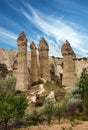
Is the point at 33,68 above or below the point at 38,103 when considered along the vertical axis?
above

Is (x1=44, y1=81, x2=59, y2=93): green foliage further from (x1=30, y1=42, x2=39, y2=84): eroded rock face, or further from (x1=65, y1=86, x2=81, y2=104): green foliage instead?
(x1=65, y1=86, x2=81, y2=104): green foliage

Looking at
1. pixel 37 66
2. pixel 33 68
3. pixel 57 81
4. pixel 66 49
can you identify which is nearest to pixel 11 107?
pixel 33 68

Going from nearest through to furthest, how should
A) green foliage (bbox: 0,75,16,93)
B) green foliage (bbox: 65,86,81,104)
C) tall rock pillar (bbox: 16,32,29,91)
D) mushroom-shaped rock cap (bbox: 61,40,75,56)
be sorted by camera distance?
green foliage (bbox: 65,86,81,104)
green foliage (bbox: 0,75,16,93)
tall rock pillar (bbox: 16,32,29,91)
mushroom-shaped rock cap (bbox: 61,40,75,56)

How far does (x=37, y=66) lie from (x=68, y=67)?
22.4 ft

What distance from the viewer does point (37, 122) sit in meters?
40.2

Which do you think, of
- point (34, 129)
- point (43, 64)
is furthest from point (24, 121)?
point (43, 64)

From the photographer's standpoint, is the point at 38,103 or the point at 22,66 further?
→ the point at 22,66

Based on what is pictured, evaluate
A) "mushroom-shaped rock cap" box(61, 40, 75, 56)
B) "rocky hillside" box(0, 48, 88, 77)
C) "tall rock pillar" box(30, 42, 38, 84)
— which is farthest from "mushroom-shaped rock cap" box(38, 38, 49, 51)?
"rocky hillside" box(0, 48, 88, 77)

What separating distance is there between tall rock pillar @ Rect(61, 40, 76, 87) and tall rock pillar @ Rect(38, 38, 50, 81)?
3.78 metres

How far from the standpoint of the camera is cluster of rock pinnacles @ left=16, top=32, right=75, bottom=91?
6650 centimetres

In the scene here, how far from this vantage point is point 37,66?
237 ft

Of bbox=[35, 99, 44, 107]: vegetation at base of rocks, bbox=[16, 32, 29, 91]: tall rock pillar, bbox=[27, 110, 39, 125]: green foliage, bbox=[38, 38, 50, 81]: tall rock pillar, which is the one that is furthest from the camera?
bbox=[38, 38, 50, 81]: tall rock pillar

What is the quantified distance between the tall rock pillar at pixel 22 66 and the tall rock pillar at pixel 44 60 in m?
5.73

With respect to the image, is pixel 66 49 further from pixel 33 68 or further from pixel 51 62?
pixel 51 62
